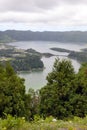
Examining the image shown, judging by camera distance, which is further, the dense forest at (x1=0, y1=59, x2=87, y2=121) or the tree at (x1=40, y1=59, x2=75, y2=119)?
the tree at (x1=40, y1=59, x2=75, y2=119)

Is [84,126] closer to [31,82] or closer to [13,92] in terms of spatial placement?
[13,92]

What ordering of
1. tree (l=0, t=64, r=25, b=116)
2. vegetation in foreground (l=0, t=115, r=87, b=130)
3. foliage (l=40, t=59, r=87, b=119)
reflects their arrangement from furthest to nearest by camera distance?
foliage (l=40, t=59, r=87, b=119) → tree (l=0, t=64, r=25, b=116) → vegetation in foreground (l=0, t=115, r=87, b=130)

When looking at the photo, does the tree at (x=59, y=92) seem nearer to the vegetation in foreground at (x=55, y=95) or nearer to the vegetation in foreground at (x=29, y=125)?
the vegetation in foreground at (x=55, y=95)

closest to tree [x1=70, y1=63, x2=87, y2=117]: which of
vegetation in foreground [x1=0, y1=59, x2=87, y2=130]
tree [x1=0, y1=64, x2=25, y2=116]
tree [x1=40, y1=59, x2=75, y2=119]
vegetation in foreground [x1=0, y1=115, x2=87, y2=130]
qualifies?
vegetation in foreground [x1=0, y1=59, x2=87, y2=130]

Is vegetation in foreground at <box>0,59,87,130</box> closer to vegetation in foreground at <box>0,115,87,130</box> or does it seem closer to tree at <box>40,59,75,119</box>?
tree at <box>40,59,75,119</box>

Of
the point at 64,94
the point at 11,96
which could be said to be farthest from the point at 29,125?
the point at 64,94

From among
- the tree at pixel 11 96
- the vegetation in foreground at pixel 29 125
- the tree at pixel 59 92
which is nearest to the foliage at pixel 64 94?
the tree at pixel 59 92

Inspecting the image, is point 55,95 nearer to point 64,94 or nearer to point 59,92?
point 59,92

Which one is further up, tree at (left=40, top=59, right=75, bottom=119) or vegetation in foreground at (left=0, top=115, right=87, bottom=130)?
vegetation in foreground at (left=0, top=115, right=87, bottom=130)

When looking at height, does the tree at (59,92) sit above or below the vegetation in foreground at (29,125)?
below
